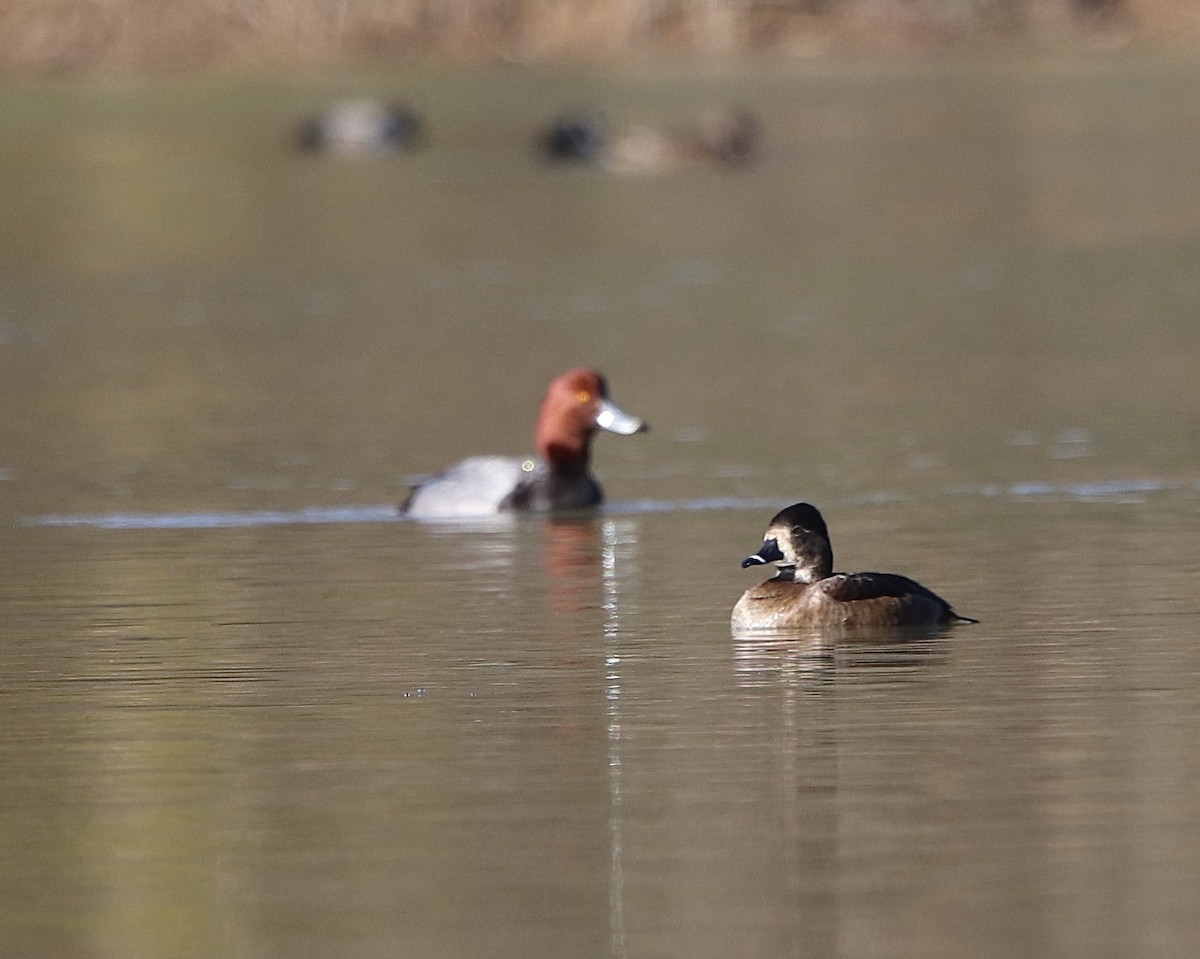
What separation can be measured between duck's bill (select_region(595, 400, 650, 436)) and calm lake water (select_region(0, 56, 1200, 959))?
0.35 m

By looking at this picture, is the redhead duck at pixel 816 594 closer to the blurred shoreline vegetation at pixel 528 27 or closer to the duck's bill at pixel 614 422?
the duck's bill at pixel 614 422

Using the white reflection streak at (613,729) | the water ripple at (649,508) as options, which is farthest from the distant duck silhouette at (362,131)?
the white reflection streak at (613,729)

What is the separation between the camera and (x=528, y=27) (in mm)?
54125

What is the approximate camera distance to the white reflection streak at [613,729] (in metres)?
6.59

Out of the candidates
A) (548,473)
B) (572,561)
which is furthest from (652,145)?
(572,561)

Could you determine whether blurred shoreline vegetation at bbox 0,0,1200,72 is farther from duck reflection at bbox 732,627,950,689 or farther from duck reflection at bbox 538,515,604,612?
duck reflection at bbox 732,627,950,689

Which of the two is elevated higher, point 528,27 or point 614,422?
point 528,27

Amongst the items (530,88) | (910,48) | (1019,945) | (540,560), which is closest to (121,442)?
(540,560)

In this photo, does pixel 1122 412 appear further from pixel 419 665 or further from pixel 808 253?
pixel 808 253

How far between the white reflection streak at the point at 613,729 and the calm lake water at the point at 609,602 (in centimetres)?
3

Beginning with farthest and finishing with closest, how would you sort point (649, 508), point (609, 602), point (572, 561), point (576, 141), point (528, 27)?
point (528, 27), point (576, 141), point (649, 508), point (572, 561), point (609, 602)

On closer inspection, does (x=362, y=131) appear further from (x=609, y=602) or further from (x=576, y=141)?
(x=609, y=602)

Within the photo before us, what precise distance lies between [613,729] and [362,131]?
36.1 meters

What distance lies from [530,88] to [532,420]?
32.6m
